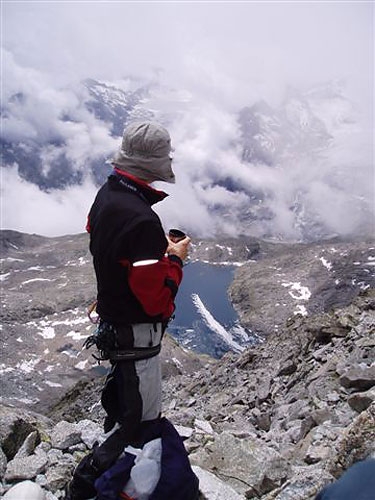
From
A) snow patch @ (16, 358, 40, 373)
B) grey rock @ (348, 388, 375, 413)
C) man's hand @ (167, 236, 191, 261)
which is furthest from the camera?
snow patch @ (16, 358, 40, 373)

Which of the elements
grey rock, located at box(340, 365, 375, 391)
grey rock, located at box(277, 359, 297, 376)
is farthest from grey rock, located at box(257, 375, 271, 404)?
grey rock, located at box(340, 365, 375, 391)

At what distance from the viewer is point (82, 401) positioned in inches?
1945

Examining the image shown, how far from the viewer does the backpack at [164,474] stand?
5.42 meters

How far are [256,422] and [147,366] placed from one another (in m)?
11.3

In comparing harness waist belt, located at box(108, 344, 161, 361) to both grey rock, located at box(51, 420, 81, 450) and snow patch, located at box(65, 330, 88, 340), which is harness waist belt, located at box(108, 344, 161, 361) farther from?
snow patch, located at box(65, 330, 88, 340)

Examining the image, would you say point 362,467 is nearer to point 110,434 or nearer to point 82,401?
point 110,434

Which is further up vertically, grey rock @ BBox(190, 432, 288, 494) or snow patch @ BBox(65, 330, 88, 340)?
grey rock @ BBox(190, 432, 288, 494)

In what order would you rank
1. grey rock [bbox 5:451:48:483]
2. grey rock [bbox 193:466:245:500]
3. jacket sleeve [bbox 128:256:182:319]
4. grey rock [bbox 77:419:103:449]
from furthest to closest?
grey rock [bbox 77:419:103:449] < grey rock [bbox 5:451:48:483] < grey rock [bbox 193:466:245:500] < jacket sleeve [bbox 128:256:182:319]

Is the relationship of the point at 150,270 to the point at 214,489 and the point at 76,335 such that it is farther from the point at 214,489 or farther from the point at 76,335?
the point at 76,335

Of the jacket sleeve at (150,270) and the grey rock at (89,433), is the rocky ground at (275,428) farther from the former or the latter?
the jacket sleeve at (150,270)

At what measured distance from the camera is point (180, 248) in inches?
225

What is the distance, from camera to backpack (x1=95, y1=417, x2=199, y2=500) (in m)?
5.42

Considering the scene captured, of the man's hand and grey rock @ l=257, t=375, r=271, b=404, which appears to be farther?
grey rock @ l=257, t=375, r=271, b=404

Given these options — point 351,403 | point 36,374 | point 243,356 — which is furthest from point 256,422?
point 36,374
